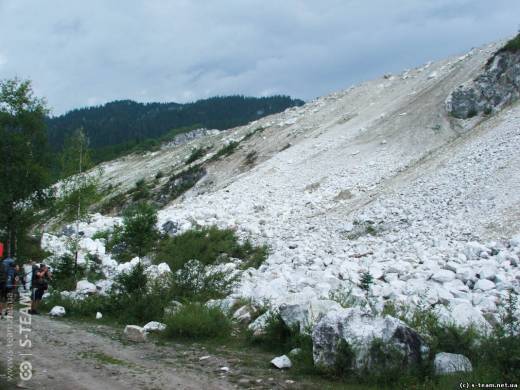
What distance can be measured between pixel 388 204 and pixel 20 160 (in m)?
13.5

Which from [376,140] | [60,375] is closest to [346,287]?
[60,375]

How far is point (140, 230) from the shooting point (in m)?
19.3

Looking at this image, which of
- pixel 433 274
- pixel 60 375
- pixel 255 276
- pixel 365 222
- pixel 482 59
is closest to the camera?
pixel 60 375

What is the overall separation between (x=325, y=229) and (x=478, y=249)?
7155 millimetres

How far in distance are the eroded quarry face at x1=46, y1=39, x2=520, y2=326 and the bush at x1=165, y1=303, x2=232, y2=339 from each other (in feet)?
4.75

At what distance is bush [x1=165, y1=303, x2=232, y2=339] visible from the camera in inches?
416

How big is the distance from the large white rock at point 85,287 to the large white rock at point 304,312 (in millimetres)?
8101

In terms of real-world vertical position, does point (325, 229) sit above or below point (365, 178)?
below

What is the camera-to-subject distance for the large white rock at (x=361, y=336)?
7.32 m

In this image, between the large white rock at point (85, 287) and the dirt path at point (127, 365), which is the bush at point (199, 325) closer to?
the dirt path at point (127, 365)

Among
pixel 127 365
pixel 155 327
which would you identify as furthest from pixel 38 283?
pixel 127 365

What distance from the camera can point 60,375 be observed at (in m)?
7.33

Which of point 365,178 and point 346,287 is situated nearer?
point 346,287

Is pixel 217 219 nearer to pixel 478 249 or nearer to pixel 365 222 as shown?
pixel 365 222
